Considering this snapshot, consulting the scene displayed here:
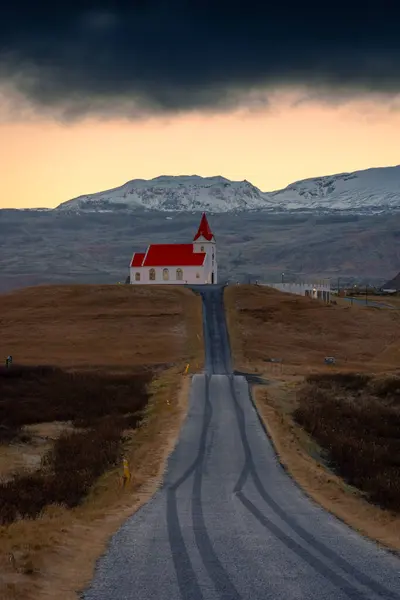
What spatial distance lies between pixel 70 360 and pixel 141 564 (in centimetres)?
6135

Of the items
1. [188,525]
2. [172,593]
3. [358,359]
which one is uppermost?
[172,593]

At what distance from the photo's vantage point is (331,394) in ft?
187

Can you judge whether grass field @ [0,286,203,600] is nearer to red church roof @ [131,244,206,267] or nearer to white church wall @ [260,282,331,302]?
red church roof @ [131,244,206,267]

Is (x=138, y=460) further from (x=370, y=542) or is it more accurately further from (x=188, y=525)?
(x=370, y=542)

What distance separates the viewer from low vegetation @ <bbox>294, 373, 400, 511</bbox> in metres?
31.1

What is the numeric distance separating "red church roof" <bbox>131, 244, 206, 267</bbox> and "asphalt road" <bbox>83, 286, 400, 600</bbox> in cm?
9341

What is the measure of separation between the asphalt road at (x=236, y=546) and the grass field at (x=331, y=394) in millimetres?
1547

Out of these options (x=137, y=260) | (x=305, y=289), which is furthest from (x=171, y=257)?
(x=305, y=289)

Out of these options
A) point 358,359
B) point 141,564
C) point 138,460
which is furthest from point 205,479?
point 358,359

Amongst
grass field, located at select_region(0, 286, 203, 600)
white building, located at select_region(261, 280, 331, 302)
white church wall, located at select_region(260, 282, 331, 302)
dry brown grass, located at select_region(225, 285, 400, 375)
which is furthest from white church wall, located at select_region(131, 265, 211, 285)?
dry brown grass, located at select_region(225, 285, 400, 375)

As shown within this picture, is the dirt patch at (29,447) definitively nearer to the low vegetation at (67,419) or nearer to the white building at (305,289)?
the low vegetation at (67,419)

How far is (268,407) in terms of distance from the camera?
4978 cm

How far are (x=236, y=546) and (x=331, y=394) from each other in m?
39.8

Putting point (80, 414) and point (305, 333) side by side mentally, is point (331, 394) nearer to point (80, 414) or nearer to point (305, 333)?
point (80, 414)
